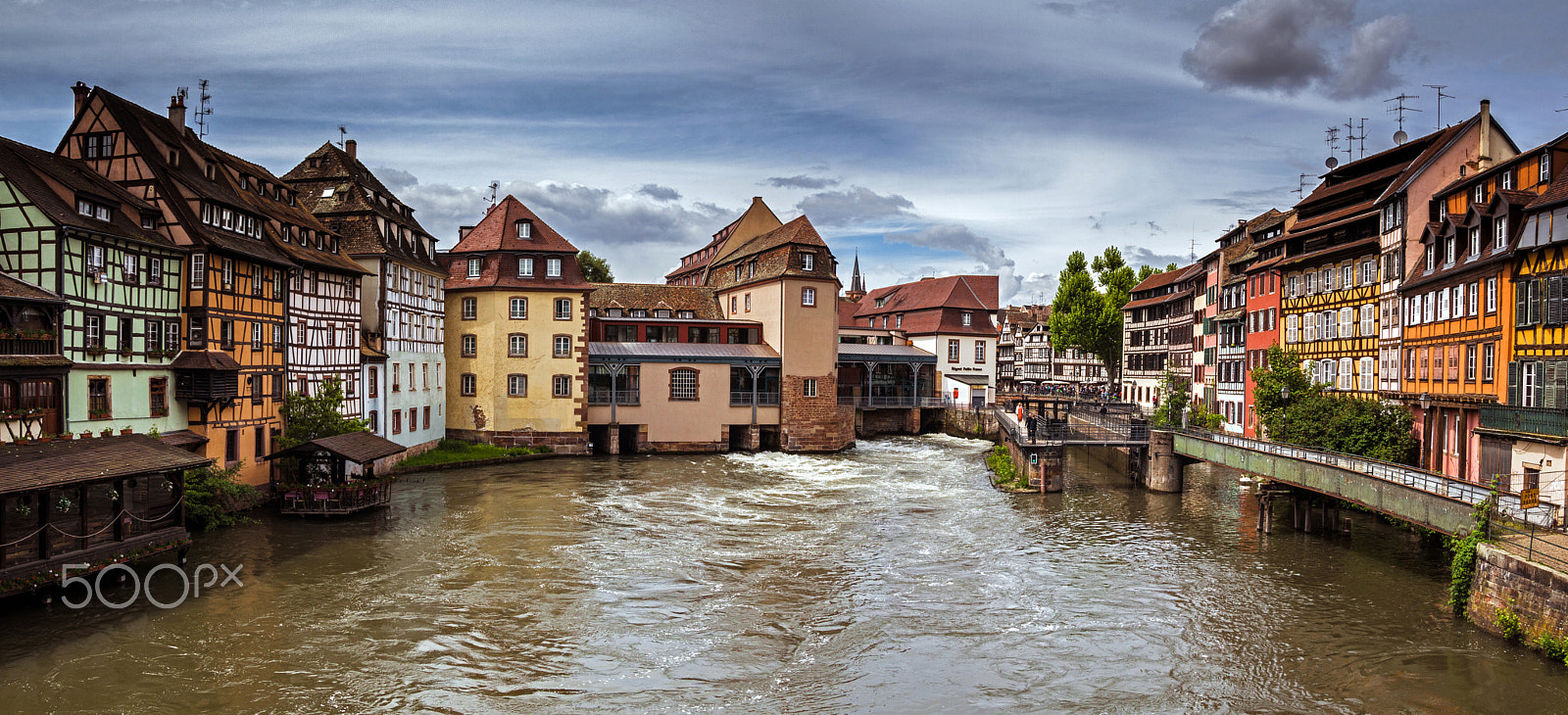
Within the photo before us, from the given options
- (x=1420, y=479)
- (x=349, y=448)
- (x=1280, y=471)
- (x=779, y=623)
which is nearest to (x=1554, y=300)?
(x=1420, y=479)

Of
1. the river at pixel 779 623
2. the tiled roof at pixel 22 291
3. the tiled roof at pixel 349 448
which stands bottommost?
the river at pixel 779 623

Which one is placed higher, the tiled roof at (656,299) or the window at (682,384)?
the tiled roof at (656,299)

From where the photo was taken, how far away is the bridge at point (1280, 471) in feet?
63.7

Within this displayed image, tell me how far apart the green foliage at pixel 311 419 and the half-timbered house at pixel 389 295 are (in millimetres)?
4852

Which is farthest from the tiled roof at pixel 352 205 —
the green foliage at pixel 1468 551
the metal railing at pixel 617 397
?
the green foliage at pixel 1468 551

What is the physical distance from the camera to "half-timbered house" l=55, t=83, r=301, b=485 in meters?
26.0

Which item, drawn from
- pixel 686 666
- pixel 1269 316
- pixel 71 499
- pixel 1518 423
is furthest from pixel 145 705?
pixel 1269 316

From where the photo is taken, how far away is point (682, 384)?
46.9 meters

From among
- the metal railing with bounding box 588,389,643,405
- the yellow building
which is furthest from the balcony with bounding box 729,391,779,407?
the yellow building

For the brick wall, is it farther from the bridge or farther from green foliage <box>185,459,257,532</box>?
green foliage <box>185,459,257,532</box>

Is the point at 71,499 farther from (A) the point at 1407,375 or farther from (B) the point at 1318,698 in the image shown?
(A) the point at 1407,375

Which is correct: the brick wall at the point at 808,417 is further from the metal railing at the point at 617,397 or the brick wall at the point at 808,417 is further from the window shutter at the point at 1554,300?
the window shutter at the point at 1554,300

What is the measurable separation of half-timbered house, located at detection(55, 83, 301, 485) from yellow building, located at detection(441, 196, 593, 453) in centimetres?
1405

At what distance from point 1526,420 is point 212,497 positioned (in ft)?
109
